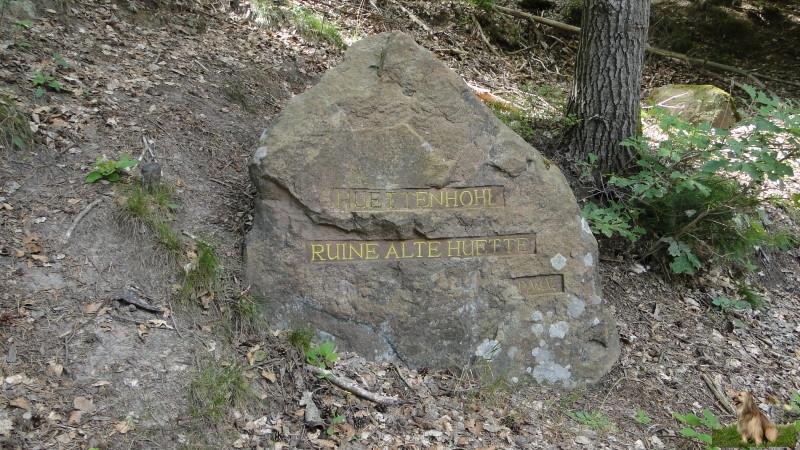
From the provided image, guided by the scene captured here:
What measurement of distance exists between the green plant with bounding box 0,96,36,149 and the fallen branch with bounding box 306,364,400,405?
2.52m

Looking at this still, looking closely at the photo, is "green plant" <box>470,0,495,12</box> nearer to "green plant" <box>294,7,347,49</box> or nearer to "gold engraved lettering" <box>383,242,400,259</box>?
"green plant" <box>294,7,347,49</box>

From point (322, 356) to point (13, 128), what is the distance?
2.62 metres

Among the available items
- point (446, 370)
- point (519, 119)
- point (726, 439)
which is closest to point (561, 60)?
point (519, 119)

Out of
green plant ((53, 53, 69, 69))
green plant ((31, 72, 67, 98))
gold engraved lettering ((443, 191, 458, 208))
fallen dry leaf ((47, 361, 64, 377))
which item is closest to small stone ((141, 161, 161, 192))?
green plant ((31, 72, 67, 98))

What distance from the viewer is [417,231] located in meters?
4.05

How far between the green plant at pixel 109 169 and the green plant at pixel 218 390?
1.54 meters

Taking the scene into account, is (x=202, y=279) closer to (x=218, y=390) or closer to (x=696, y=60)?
(x=218, y=390)

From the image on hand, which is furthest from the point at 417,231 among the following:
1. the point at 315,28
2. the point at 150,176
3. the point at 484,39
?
→ the point at 484,39

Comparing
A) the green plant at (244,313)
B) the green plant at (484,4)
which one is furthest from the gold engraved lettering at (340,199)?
the green plant at (484,4)

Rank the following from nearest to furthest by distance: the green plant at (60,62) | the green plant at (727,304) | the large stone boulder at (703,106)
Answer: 1. the green plant at (60,62)
2. the green plant at (727,304)
3. the large stone boulder at (703,106)

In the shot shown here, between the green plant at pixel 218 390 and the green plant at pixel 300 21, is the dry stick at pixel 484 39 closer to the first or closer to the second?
the green plant at pixel 300 21

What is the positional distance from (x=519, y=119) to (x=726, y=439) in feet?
11.9

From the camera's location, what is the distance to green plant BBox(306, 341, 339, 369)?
382 centimetres

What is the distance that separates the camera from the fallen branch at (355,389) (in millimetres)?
3713
